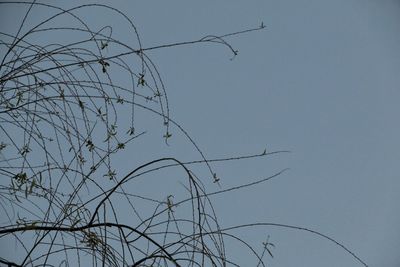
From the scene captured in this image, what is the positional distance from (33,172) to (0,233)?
0.20 meters

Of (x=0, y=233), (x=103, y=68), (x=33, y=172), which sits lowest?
(x=0, y=233)

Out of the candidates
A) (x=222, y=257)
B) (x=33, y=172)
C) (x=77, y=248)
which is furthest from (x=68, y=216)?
(x=222, y=257)

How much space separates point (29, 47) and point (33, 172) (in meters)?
0.22

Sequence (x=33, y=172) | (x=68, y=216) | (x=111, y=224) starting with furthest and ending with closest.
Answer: (x=33, y=172) → (x=68, y=216) → (x=111, y=224)

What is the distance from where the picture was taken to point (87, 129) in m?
Answer: 1.20

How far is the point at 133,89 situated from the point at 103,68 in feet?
0.22

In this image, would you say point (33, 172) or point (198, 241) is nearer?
point (198, 241)

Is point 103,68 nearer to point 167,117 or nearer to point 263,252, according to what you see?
point 167,117

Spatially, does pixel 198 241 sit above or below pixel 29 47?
below

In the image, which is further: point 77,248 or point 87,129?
point 87,129

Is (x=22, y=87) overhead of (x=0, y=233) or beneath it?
overhead

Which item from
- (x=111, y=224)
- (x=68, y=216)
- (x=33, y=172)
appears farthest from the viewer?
(x=33, y=172)

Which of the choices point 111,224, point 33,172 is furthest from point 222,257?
point 33,172

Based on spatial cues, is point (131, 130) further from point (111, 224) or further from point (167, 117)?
point (111, 224)
